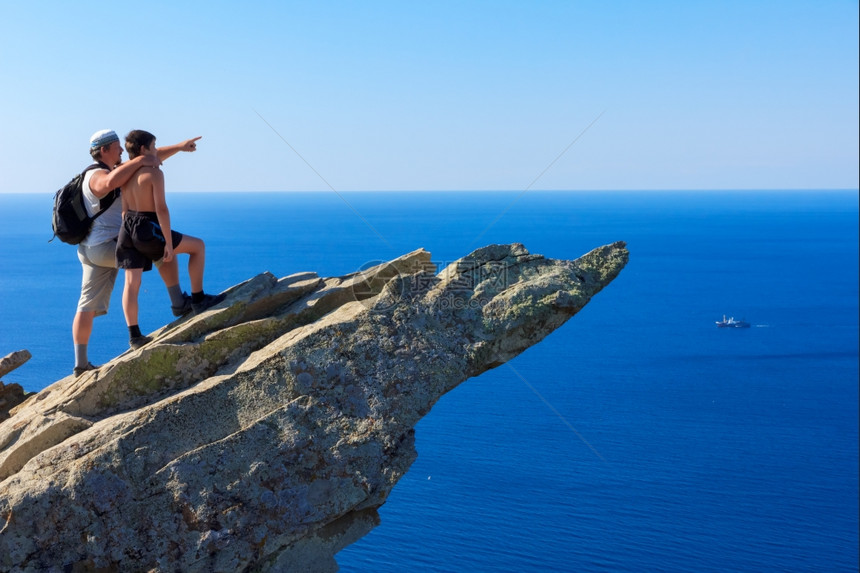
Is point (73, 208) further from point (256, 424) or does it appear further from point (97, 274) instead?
point (256, 424)

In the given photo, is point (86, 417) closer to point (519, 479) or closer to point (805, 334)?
point (519, 479)

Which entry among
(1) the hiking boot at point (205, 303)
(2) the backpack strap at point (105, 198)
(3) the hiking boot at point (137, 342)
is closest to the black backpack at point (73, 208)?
(2) the backpack strap at point (105, 198)

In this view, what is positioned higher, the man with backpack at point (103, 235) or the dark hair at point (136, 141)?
the dark hair at point (136, 141)

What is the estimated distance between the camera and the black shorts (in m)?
10.3

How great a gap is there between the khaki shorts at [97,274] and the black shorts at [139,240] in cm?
34

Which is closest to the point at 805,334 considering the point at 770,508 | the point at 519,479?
the point at 770,508

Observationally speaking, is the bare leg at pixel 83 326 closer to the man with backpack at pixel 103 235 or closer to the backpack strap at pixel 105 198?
the man with backpack at pixel 103 235

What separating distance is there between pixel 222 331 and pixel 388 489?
330 centimetres

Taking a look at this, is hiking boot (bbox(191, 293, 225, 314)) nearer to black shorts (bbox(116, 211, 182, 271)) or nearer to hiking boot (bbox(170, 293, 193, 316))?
hiking boot (bbox(170, 293, 193, 316))

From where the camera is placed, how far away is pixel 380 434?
374 inches

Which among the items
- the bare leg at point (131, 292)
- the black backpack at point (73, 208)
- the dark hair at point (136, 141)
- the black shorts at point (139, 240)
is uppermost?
the dark hair at point (136, 141)

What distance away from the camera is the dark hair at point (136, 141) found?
10.1 metres

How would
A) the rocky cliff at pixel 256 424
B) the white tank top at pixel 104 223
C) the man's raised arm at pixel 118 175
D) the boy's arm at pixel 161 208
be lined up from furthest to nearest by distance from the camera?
the white tank top at pixel 104 223
the boy's arm at pixel 161 208
the man's raised arm at pixel 118 175
the rocky cliff at pixel 256 424

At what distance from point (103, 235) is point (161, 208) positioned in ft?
3.78
